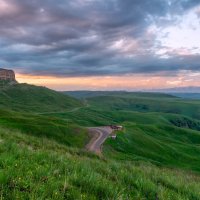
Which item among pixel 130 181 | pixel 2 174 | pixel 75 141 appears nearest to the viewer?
pixel 2 174

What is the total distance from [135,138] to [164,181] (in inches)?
3461

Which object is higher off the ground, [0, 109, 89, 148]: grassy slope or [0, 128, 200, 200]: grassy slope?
[0, 128, 200, 200]: grassy slope

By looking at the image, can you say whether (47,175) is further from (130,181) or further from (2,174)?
(130,181)

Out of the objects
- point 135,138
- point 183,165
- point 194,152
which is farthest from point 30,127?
point 194,152

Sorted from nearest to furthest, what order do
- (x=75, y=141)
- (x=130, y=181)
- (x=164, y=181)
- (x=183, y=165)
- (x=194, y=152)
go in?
(x=130, y=181)
(x=164, y=181)
(x=75, y=141)
(x=183, y=165)
(x=194, y=152)

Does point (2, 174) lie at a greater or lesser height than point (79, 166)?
greater

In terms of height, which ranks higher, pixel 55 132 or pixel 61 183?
pixel 61 183

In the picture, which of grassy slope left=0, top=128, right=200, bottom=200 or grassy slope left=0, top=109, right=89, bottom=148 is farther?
grassy slope left=0, top=109, right=89, bottom=148

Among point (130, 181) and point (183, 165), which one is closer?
point (130, 181)

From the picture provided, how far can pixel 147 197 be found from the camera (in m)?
9.09

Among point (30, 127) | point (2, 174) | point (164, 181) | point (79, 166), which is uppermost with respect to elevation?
point (2, 174)

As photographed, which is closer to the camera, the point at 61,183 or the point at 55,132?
the point at 61,183

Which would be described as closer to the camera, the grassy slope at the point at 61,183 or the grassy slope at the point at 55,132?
the grassy slope at the point at 61,183

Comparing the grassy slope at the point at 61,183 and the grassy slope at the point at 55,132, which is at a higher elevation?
the grassy slope at the point at 61,183
